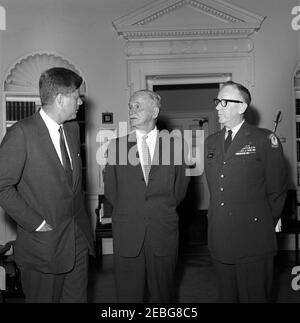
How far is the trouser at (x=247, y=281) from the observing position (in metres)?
2.42

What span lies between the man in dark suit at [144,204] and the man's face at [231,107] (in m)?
0.36

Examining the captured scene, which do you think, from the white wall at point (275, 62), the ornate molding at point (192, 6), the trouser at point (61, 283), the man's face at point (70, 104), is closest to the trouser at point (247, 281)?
the trouser at point (61, 283)

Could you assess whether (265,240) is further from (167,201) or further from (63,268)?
(63,268)

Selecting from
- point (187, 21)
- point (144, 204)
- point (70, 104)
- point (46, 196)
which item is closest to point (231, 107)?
point (144, 204)

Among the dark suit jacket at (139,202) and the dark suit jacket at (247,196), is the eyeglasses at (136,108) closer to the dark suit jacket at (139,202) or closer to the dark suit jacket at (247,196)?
the dark suit jacket at (139,202)

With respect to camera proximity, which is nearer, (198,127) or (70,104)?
(70,104)

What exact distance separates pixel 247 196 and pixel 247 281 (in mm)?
475

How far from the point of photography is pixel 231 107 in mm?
2523

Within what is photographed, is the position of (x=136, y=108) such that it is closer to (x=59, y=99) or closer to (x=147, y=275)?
(x=59, y=99)

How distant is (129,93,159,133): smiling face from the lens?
2.65m

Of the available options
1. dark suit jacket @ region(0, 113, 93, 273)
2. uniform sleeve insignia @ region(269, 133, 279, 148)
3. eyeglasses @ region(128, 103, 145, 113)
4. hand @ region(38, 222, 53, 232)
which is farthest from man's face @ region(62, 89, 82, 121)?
uniform sleeve insignia @ region(269, 133, 279, 148)

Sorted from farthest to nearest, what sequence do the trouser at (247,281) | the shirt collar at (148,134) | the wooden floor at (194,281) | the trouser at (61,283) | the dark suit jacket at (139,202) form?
the wooden floor at (194,281) → the shirt collar at (148,134) → the dark suit jacket at (139,202) → the trouser at (247,281) → the trouser at (61,283)
